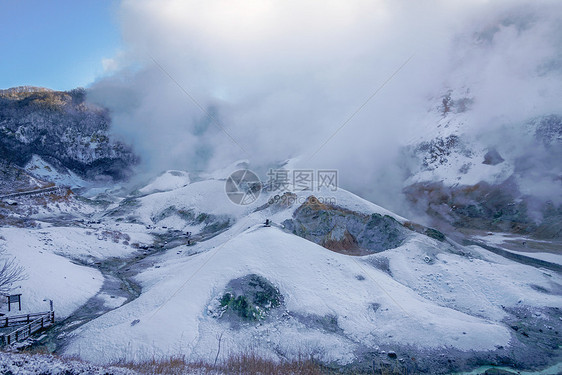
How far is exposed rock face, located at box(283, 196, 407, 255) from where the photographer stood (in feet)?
118

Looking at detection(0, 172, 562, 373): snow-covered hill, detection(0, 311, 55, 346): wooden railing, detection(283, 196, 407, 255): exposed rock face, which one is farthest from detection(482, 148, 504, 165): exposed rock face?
detection(0, 311, 55, 346): wooden railing

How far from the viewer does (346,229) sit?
3912cm

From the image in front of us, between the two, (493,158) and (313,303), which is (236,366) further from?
(493,158)

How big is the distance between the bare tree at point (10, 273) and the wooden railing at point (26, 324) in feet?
8.10

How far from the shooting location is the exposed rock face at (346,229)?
35.8 metres

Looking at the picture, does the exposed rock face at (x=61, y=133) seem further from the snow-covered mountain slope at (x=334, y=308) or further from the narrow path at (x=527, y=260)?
the narrow path at (x=527, y=260)

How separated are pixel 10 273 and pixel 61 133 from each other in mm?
120252

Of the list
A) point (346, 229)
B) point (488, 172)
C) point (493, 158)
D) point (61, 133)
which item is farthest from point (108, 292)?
point (61, 133)

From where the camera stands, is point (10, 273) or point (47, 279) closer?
point (10, 273)

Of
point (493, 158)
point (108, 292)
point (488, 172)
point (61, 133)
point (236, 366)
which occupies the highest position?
point (61, 133)

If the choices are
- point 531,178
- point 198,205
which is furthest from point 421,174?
point 198,205

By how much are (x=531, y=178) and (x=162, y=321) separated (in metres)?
69.2

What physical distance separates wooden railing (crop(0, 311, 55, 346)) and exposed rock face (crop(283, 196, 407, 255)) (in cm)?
2442

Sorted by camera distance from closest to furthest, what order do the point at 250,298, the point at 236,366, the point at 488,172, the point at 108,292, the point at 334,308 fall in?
the point at 236,366
the point at 250,298
the point at 334,308
the point at 108,292
the point at 488,172
